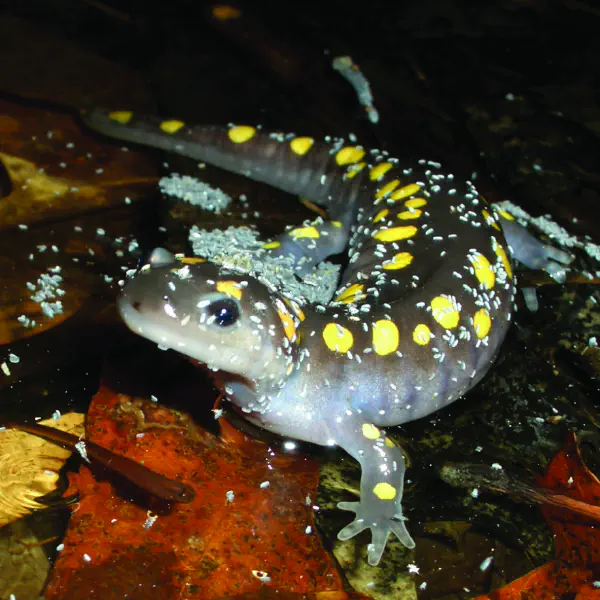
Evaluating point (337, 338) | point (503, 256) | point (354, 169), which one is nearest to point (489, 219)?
point (503, 256)

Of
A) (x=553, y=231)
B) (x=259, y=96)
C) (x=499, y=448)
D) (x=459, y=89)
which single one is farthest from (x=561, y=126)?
(x=499, y=448)

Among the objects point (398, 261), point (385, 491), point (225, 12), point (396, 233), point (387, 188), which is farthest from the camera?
point (225, 12)

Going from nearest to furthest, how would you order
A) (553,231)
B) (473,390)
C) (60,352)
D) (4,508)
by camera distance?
(4,508) → (60,352) → (473,390) → (553,231)

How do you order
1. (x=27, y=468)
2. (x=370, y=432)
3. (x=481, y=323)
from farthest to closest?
(x=481, y=323), (x=370, y=432), (x=27, y=468)

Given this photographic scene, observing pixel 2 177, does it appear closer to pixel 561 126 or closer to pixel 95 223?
pixel 95 223

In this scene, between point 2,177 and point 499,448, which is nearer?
point 499,448

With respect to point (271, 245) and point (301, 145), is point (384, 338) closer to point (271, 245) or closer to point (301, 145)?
point (271, 245)

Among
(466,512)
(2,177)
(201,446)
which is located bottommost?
(2,177)
